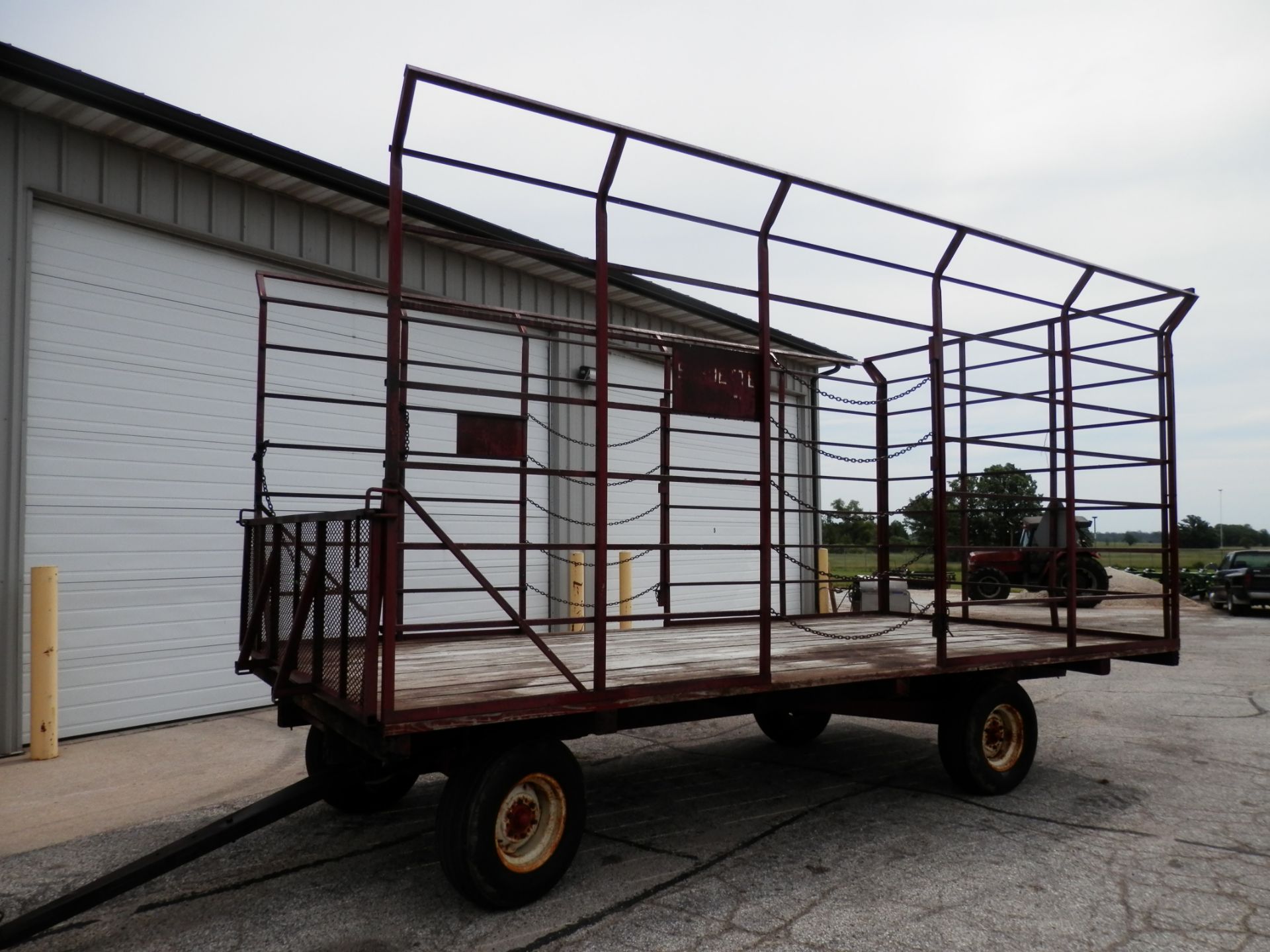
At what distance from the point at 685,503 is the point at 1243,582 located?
14714 millimetres

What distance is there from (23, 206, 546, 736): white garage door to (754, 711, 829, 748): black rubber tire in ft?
16.0

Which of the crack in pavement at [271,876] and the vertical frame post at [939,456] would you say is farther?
the vertical frame post at [939,456]

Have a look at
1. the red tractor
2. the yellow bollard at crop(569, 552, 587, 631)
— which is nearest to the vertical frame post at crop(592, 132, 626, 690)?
the yellow bollard at crop(569, 552, 587, 631)

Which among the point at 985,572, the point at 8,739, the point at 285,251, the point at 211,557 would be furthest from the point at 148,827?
the point at 985,572

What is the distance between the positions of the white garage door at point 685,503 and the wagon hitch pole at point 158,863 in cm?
777

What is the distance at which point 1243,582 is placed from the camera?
20312 mm

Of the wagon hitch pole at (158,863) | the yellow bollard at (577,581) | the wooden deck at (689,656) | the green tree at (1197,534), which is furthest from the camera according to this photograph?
the green tree at (1197,534)

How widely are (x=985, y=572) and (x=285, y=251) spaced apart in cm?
1673

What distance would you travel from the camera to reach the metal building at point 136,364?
23.4 feet

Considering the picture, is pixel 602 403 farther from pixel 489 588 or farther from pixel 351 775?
pixel 351 775

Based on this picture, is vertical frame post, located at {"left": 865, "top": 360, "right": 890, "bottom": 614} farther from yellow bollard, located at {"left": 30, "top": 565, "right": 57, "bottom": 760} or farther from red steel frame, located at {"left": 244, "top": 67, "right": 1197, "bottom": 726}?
yellow bollard, located at {"left": 30, "top": 565, "right": 57, "bottom": 760}

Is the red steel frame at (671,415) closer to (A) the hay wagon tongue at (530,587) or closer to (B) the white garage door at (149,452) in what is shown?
(A) the hay wagon tongue at (530,587)

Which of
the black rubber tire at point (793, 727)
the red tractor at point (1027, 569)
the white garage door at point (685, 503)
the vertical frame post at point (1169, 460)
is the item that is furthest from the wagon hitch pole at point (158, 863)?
the red tractor at point (1027, 569)

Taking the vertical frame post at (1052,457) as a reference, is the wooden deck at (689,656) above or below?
below
